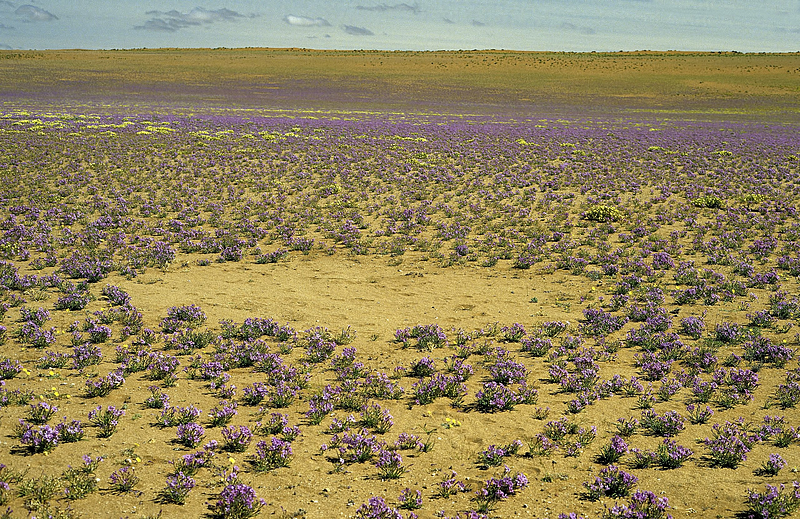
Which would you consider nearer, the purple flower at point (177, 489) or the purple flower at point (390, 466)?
the purple flower at point (177, 489)

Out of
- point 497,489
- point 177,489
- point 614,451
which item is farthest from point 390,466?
point 614,451

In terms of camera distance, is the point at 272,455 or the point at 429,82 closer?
the point at 272,455

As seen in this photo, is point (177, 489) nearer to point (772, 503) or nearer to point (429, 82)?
point (772, 503)

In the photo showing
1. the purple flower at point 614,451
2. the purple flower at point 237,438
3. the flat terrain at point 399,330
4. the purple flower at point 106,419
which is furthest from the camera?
the purple flower at point 106,419

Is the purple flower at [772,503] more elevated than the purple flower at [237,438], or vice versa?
the purple flower at [772,503]

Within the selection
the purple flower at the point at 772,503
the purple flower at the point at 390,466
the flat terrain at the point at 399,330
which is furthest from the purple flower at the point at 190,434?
the purple flower at the point at 772,503

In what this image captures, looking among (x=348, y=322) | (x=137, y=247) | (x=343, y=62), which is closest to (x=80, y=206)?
(x=137, y=247)

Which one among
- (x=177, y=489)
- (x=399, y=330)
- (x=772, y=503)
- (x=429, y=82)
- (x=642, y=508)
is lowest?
(x=177, y=489)

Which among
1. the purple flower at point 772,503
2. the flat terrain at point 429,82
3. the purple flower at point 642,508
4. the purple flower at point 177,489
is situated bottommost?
the purple flower at point 177,489

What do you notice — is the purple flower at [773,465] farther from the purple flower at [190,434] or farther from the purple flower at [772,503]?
the purple flower at [190,434]

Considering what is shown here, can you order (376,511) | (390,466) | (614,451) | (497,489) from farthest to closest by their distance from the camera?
(614,451) < (390,466) < (497,489) < (376,511)

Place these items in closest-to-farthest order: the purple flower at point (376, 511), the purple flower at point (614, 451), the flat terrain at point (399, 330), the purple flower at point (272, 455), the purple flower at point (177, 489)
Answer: the purple flower at point (376, 511) → the purple flower at point (177, 489) → the flat terrain at point (399, 330) → the purple flower at point (272, 455) → the purple flower at point (614, 451)

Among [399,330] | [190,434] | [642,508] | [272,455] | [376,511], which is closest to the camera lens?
[376,511]
